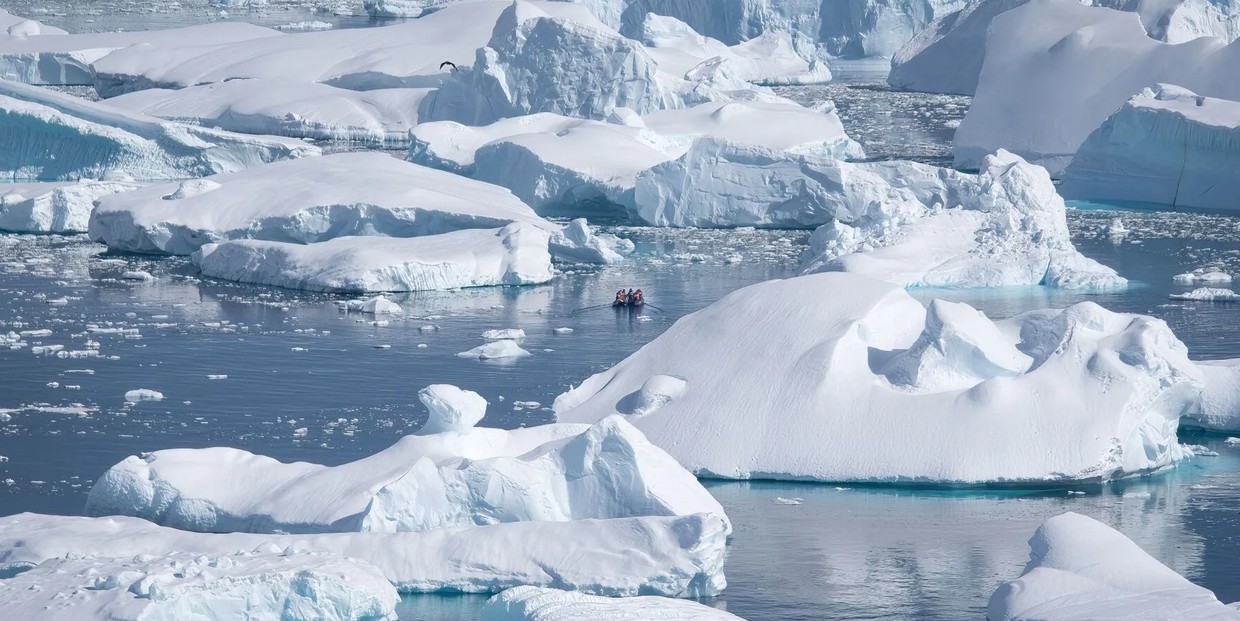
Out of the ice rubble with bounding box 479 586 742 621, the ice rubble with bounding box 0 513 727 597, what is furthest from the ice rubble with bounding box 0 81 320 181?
the ice rubble with bounding box 479 586 742 621

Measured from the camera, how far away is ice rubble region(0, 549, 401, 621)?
7.37 metres

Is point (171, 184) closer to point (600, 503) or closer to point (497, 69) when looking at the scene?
point (497, 69)

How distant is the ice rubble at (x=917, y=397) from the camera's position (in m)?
10.6

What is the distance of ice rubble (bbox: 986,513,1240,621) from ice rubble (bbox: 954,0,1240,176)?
16.6 metres

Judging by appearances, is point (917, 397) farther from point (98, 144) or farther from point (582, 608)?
point (98, 144)

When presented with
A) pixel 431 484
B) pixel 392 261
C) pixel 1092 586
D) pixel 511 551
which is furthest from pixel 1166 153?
pixel 511 551

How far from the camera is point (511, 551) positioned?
8570 millimetres

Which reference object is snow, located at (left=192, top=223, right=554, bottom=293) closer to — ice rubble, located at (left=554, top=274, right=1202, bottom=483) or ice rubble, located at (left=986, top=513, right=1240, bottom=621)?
ice rubble, located at (left=554, top=274, right=1202, bottom=483)

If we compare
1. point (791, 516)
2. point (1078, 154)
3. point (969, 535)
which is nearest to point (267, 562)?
point (791, 516)

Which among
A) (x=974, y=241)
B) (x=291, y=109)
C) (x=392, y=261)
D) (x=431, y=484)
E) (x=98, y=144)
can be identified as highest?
(x=291, y=109)

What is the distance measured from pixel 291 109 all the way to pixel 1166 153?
13.8 meters

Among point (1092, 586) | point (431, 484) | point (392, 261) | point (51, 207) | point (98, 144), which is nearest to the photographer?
point (1092, 586)

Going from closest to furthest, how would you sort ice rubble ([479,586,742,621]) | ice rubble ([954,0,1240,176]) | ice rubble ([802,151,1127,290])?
1. ice rubble ([479,586,742,621])
2. ice rubble ([802,151,1127,290])
3. ice rubble ([954,0,1240,176])

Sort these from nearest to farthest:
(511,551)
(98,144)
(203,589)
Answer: (203,589), (511,551), (98,144)
